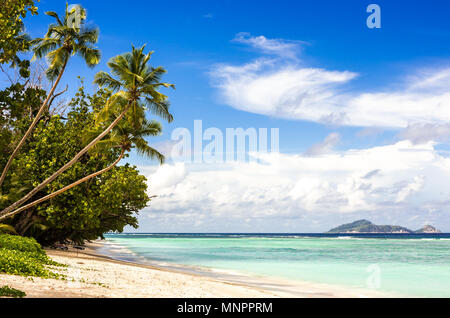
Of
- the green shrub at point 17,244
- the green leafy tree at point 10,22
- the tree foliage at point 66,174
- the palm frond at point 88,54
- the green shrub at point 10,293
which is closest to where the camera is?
the green shrub at point 10,293

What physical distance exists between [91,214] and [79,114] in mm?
5545

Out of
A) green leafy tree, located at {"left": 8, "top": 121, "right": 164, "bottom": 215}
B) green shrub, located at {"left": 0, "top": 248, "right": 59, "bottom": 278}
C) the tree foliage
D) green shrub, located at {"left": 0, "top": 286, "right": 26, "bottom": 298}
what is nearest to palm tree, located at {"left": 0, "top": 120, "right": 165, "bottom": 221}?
green leafy tree, located at {"left": 8, "top": 121, "right": 164, "bottom": 215}

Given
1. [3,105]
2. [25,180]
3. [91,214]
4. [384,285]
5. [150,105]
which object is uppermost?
[150,105]

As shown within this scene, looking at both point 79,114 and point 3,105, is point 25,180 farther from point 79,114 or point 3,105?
point 3,105

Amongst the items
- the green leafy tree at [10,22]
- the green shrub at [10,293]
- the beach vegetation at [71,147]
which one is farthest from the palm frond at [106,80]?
the green shrub at [10,293]

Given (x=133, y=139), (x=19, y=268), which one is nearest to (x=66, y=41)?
(x=133, y=139)

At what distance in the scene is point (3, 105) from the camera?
1123 centimetres

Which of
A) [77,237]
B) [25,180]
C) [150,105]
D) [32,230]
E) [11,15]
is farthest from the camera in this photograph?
[77,237]

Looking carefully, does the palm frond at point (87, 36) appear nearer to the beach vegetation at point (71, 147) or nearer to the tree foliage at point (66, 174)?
the beach vegetation at point (71, 147)

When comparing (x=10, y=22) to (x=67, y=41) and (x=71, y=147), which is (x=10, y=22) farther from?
(x=71, y=147)
